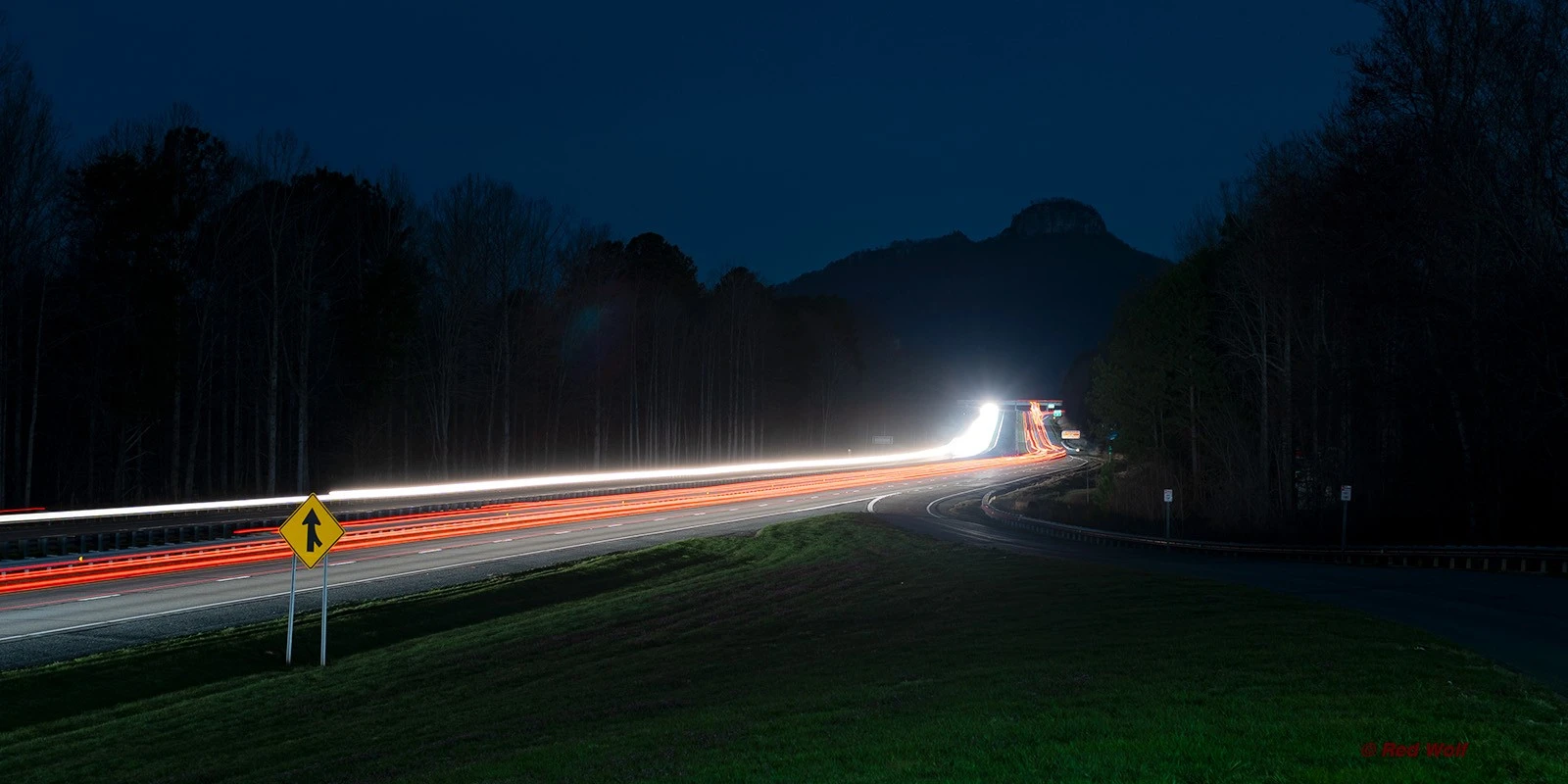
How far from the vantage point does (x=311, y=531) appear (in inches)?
663

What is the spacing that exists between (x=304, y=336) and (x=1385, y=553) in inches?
1714

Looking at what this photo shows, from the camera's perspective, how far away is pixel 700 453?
84.3 meters

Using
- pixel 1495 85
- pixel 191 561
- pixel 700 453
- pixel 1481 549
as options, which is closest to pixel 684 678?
pixel 191 561

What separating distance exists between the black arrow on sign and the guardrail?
Answer: 90.8 ft

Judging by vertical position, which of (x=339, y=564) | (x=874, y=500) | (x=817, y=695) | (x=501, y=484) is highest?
(x=501, y=484)

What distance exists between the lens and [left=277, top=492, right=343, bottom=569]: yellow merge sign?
16.6 m

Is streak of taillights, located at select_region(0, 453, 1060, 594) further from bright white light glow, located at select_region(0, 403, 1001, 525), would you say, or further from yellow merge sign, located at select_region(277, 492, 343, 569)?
yellow merge sign, located at select_region(277, 492, 343, 569)

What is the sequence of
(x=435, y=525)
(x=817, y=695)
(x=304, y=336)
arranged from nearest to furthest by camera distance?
(x=817, y=695), (x=435, y=525), (x=304, y=336)

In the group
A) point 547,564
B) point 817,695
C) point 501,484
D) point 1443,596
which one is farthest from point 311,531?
point 501,484

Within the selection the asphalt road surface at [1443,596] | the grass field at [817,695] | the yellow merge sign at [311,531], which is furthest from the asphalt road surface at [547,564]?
the yellow merge sign at [311,531]

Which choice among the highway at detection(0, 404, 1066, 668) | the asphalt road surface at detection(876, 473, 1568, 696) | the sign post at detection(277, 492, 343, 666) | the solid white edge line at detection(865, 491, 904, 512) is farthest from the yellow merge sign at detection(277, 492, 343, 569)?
the solid white edge line at detection(865, 491, 904, 512)

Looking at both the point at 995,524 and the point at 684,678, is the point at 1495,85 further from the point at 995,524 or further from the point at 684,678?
the point at 684,678

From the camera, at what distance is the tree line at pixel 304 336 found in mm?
41375

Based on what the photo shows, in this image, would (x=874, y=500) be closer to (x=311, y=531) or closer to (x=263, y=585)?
(x=263, y=585)
